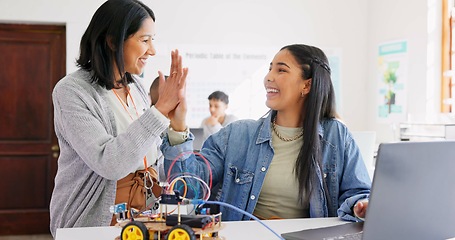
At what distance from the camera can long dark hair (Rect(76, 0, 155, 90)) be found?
70.8 inches

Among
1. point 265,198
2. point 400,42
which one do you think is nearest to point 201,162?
point 265,198

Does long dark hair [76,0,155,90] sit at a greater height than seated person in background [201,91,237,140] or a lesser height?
greater

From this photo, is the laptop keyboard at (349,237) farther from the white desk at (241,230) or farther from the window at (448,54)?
the window at (448,54)

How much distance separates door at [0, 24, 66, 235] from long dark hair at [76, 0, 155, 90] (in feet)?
10.9

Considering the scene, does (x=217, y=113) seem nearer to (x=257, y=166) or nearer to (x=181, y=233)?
(x=257, y=166)

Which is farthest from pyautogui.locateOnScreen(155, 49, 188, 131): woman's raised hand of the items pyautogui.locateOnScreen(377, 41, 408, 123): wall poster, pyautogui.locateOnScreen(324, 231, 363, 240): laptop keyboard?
pyautogui.locateOnScreen(377, 41, 408, 123): wall poster

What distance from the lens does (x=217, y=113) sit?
16.2 ft

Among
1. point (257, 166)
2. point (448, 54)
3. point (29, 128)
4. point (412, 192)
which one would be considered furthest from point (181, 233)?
point (29, 128)

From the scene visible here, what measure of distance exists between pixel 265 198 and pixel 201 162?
256 mm

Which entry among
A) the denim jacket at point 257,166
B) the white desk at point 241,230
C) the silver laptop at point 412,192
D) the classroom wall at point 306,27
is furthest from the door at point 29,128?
the silver laptop at point 412,192

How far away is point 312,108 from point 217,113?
2950 millimetres

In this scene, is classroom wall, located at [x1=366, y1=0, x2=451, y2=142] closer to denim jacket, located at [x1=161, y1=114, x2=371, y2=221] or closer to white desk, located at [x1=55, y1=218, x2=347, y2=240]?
denim jacket, located at [x1=161, y1=114, x2=371, y2=221]

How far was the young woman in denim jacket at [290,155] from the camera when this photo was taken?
6.28 feet

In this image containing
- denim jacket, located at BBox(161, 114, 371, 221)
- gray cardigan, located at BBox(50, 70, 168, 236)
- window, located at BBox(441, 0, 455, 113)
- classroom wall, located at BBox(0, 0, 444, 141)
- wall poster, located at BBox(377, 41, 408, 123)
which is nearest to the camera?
gray cardigan, located at BBox(50, 70, 168, 236)
